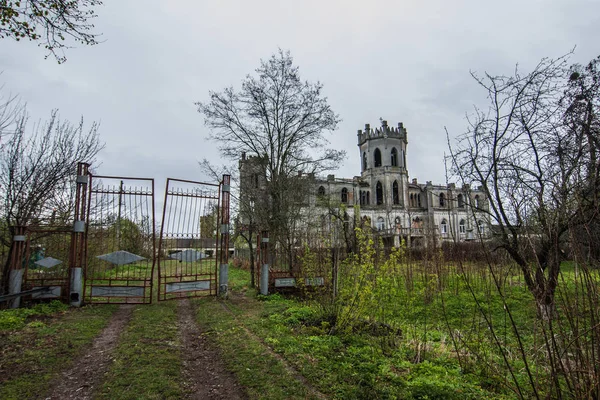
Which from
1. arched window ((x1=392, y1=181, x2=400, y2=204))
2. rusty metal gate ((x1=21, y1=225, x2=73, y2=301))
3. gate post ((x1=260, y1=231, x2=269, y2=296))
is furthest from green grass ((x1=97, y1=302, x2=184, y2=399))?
arched window ((x1=392, y1=181, x2=400, y2=204))

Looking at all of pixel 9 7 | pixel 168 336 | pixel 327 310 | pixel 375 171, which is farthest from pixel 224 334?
pixel 375 171

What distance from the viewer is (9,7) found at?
4.33 m

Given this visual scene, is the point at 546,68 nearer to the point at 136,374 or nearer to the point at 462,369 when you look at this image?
the point at 462,369

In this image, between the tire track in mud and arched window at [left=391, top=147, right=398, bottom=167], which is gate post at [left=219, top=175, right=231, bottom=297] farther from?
arched window at [left=391, top=147, right=398, bottom=167]

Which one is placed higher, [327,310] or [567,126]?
[567,126]

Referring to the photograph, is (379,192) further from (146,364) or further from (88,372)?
(88,372)

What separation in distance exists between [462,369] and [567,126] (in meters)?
5.56

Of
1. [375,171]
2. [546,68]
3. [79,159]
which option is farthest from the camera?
[375,171]

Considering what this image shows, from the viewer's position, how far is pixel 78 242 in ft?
27.9

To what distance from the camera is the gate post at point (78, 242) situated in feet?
27.2

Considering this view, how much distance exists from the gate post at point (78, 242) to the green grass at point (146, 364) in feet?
7.69

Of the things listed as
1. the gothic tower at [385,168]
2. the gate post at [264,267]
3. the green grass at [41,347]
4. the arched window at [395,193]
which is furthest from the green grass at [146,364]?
the arched window at [395,193]

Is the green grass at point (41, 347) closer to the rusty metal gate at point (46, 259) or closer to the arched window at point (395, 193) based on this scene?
the rusty metal gate at point (46, 259)

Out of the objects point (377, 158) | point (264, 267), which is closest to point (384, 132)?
point (377, 158)
